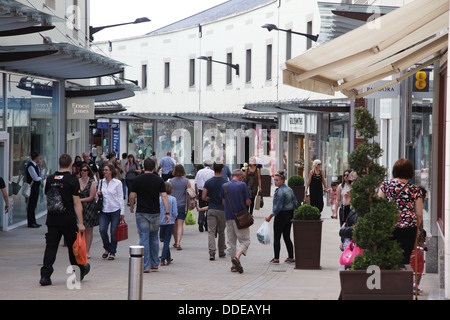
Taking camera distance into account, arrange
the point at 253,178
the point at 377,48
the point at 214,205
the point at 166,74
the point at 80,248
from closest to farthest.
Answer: the point at 377,48 → the point at 80,248 → the point at 214,205 → the point at 253,178 → the point at 166,74

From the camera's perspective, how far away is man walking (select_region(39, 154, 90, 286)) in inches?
→ 468

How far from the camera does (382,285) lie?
8289 millimetres

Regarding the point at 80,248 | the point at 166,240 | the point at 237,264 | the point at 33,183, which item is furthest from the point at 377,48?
the point at 33,183

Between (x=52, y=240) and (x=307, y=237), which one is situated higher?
(x=52, y=240)

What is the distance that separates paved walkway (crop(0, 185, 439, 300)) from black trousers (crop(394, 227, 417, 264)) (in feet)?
2.89

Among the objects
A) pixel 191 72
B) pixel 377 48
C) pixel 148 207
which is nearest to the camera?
pixel 377 48

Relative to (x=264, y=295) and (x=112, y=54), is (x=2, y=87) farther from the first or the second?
(x=112, y=54)

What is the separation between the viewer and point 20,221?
2153 centimetres

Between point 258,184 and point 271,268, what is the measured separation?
876 cm

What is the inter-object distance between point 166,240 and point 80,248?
113 inches

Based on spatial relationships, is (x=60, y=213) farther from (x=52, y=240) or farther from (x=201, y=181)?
(x=201, y=181)

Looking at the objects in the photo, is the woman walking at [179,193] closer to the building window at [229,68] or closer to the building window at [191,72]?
the building window at [229,68]

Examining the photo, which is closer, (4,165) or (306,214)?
(306,214)
